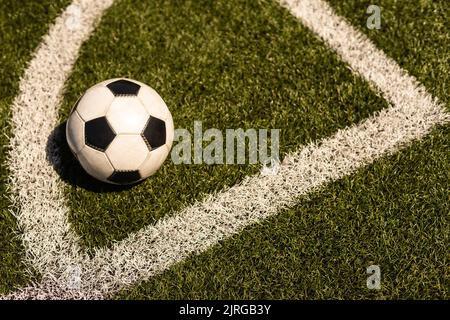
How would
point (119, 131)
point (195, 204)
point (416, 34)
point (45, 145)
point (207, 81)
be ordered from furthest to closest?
point (416, 34)
point (207, 81)
point (45, 145)
point (195, 204)
point (119, 131)

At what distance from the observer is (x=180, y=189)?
393cm

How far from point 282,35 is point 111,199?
204 cm

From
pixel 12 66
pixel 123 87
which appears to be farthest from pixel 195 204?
pixel 12 66

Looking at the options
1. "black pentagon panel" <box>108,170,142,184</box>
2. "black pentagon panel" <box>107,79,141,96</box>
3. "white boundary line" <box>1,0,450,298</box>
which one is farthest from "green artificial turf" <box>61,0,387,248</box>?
"black pentagon panel" <box>107,79,141,96</box>

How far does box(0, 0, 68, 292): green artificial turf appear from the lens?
12.1 feet

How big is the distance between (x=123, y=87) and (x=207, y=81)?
92 centimetres

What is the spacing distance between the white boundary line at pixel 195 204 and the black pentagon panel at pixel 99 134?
2.02 ft

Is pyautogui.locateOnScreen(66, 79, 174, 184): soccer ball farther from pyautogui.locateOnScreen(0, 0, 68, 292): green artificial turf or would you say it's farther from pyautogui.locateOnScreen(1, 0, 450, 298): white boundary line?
pyautogui.locateOnScreen(0, 0, 68, 292): green artificial turf

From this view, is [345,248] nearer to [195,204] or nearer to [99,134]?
[195,204]

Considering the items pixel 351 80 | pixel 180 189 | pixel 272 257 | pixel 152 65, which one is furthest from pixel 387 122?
pixel 152 65

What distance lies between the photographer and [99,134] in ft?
11.5

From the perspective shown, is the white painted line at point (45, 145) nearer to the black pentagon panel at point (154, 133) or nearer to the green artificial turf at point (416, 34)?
the black pentagon panel at point (154, 133)

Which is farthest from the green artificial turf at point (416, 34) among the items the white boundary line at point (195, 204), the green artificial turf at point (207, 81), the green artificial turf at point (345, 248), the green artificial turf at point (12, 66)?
the green artificial turf at point (12, 66)

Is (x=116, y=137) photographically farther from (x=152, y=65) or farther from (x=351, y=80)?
(x=351, y=80)
